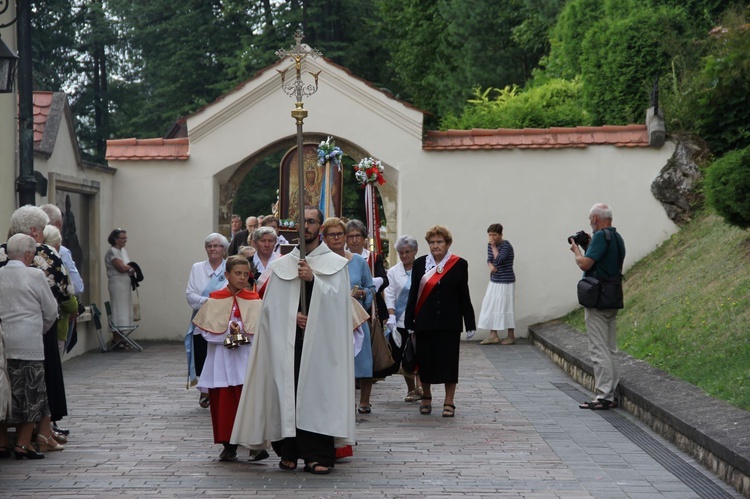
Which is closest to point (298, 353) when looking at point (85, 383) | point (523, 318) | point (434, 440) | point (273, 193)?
point (434, 440)

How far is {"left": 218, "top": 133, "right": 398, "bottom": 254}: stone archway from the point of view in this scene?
19.8m

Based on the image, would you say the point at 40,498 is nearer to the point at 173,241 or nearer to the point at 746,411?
the point at 746,411

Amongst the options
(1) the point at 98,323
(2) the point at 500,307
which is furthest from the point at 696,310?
(1) the point at 98,323

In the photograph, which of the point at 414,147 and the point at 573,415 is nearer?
the point at 573,415

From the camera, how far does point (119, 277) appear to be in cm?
1812

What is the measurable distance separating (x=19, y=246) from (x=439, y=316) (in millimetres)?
4240

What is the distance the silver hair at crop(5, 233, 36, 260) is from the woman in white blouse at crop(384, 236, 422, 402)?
4.46m

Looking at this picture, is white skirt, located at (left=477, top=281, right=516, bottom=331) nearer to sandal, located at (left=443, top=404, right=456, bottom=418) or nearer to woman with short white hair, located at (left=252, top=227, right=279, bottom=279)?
woman with short white hair, located at (left=252, top=227, right=279, bottom=279)

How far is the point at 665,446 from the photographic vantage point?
916 centimetres

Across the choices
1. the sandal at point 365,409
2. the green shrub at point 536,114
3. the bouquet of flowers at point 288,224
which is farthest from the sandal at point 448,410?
the green shrub at point 536,114

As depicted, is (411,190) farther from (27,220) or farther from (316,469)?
(316,469)

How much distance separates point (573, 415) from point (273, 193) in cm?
2851

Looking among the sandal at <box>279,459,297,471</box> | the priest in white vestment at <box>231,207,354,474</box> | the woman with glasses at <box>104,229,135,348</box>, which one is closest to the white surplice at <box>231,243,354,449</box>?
the priest in white vestment at <box>231,207,354,474</box>

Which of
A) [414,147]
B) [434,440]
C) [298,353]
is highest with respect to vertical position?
[414,147]
